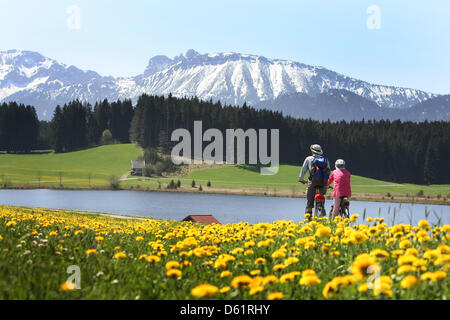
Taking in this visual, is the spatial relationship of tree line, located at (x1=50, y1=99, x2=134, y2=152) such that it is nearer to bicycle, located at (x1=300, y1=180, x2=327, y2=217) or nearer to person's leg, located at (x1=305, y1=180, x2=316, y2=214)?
person's leg, located at (x1=305, y1=180, x2=316, y2=214)

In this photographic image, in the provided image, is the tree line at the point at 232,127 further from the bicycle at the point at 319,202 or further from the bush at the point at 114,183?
the bicycle at the point at 319,202

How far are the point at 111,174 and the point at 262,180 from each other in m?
43.1

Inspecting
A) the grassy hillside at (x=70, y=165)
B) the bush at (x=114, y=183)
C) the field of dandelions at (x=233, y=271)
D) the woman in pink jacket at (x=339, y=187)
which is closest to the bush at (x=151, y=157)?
the grassy hillside at (x=70, y=165)

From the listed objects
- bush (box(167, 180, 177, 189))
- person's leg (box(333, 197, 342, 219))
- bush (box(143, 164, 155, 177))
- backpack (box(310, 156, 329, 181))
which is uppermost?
backpack (box(310, 156, 329, 181))

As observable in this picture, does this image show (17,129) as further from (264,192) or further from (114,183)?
(264,192)

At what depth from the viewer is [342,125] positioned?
178375 millimetres

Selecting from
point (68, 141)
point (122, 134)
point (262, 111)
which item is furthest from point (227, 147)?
point (68, 141)

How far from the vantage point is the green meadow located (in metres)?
114

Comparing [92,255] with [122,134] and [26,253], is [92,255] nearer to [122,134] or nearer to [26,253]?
[26,253]

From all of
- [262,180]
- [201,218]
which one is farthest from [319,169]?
[262,180]

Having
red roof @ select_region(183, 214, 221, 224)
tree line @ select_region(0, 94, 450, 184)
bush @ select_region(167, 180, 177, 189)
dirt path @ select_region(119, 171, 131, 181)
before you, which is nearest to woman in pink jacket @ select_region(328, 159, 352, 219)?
red roof @ select_region(183, 214, 221, 224)

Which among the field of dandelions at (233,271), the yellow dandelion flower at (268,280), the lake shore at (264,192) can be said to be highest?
the yellow dandelion flower at (268,280)

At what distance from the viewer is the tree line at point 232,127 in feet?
484
